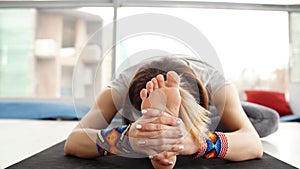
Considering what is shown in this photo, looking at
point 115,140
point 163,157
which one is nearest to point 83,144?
point 115,140

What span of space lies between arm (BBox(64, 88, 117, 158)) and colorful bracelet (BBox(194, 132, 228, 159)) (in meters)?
0.29

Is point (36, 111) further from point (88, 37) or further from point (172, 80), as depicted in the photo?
point (172, 80)

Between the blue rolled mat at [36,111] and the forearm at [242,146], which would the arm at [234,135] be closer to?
the forearm at [242,146]

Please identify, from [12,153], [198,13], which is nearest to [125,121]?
[12,153]

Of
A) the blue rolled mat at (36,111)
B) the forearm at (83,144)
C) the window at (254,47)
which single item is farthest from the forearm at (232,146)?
the window at (254,47)

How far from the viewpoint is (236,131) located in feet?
3.71

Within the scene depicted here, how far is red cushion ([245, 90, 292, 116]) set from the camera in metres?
3.97

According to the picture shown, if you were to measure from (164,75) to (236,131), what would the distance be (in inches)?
15.6

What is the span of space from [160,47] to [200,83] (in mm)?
158

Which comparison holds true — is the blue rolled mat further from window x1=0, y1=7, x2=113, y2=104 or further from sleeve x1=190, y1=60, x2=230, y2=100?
sleeve x1=190, y1=60, x2=230, y2=100

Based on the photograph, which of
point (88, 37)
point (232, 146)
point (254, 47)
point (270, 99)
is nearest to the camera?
point (232, 146)

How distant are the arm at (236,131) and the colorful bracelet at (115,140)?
31 cm

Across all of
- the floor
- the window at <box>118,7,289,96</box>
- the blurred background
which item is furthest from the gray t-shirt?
the window at <box>118,7,289,96</box>

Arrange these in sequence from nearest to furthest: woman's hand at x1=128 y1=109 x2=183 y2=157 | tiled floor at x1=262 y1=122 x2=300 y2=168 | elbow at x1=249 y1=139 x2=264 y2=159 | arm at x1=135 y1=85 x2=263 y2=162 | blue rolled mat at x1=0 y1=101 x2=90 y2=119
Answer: woman's hand at x1=128 y1=109 x2=183 y2=157, arm at x1=135 y1=85 x2=263 y2=162, elbow at x1=249 y1=139 x2=264 y2=159, tiled floor at x1=262 y1=122 x2=300 y2=168, blue rolled mat at x1=0 y1=101 x2=90 y2=119
